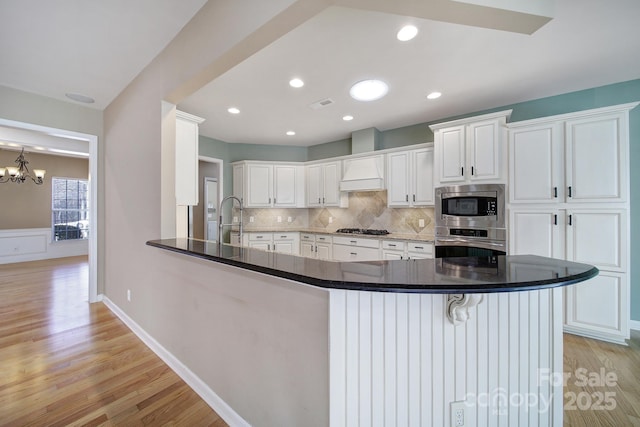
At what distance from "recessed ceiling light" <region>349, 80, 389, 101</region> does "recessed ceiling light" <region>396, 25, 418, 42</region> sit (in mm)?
744

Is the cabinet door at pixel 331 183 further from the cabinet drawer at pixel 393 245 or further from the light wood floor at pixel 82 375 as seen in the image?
the light wood floor at pixel 82 375

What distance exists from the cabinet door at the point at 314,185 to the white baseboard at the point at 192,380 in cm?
338

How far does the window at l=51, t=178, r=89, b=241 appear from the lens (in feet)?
22.5

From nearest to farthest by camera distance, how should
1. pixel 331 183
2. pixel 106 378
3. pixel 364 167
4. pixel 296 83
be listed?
pixel 106 378
pixel 296 83
pixel 364 167
pixel 331 183

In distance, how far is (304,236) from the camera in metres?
5.02

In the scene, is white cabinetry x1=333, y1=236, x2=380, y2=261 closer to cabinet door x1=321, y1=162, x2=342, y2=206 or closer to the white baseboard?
cabinet door x1=321, y1=162, x2=342, y2=206

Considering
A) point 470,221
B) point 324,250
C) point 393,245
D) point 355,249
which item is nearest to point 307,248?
point 324,250

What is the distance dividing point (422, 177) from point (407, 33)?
220cm

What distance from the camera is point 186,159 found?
2730 mm

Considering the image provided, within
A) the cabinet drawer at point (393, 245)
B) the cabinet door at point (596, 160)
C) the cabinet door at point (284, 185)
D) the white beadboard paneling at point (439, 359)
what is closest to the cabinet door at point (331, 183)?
the cabinet door at point (284, 185)

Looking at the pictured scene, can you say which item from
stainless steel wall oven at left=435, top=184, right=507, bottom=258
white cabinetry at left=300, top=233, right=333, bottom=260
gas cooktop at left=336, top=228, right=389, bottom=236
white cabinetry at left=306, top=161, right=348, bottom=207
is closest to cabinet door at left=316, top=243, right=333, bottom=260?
white cabinetry at left=300, top=233, right=333, bottom=260

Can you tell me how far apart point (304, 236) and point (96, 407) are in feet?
11.8

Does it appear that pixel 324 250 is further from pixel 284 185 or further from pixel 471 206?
pixel 471 206

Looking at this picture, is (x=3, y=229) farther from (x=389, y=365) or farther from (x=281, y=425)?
(x=389, y=365)
